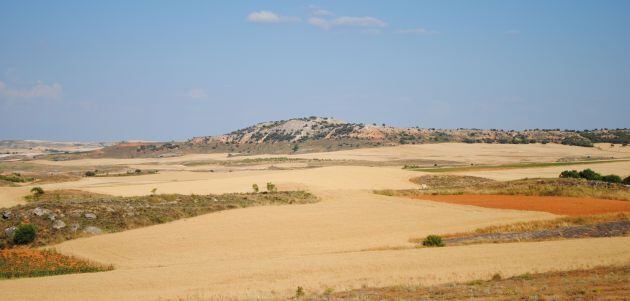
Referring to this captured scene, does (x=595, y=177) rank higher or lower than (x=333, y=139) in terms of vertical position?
lower

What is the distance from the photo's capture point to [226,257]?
3039cm

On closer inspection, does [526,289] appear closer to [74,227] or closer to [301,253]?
[301,253]

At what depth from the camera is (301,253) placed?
3067 cm

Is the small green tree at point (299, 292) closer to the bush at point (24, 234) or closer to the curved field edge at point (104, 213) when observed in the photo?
the curved field edge at point (104, 213)

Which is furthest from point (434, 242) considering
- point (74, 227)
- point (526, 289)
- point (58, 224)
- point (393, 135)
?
point (393, 135)

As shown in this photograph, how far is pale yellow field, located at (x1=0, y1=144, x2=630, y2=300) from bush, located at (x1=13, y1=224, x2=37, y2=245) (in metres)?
2.34

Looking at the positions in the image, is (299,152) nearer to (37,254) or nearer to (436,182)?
(436,182)

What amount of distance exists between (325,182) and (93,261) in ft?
137

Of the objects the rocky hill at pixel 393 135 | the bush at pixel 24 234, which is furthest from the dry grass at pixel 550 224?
the rocky hill at pixel 393 135

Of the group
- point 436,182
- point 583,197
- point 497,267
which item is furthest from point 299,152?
point 497,267

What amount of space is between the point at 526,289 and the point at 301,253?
46.8 ft

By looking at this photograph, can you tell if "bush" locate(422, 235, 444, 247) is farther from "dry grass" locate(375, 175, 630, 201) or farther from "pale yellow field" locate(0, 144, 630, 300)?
"dry grass" locate(375, 175, 630, 201)

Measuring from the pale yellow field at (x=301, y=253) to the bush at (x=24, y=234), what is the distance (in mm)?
2344

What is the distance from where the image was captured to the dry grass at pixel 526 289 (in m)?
17.0
